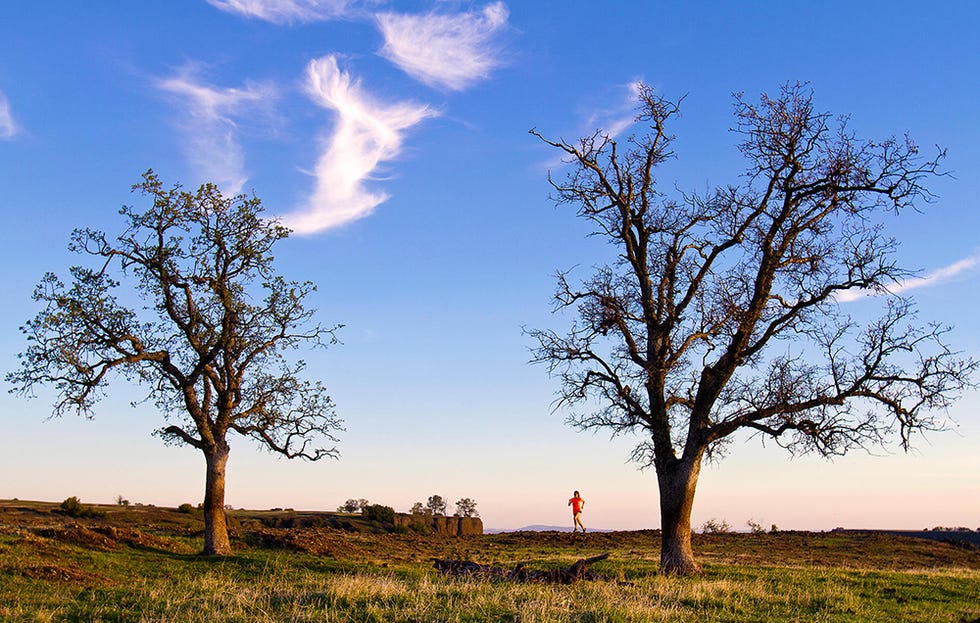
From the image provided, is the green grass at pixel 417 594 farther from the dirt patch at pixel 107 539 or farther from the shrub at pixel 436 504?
the shrub at pixel 436 504

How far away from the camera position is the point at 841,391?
21.0 metres

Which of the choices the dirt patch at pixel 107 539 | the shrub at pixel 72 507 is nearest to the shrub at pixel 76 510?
the shrub at pixel 72 507

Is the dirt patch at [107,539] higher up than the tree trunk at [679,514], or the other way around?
the tree trunk at [679,514]

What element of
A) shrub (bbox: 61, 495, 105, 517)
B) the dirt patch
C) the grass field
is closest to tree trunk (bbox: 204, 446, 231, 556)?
the grass field

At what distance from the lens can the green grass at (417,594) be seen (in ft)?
36.6

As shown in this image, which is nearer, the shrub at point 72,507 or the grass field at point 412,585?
the grass field at point 412,585

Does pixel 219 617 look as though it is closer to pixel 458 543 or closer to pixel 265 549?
pixel 265 549

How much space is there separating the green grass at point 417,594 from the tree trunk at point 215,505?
1904 mm

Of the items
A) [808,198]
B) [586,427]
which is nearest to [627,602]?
[586,427]

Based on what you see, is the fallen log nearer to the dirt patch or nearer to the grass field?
the grass field

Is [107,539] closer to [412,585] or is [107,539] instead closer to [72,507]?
[412,585]

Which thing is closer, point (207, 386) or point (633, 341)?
point (633, 341)

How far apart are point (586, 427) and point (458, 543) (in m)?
19.0

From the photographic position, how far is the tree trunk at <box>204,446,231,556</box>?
26.8 meters
